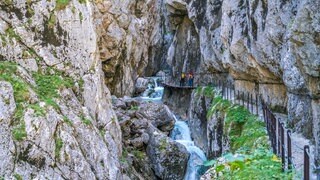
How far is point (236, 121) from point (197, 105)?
10.6 meters

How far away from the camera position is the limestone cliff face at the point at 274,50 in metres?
7.60

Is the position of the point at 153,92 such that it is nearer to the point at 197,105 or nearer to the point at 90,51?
the point at 197,105

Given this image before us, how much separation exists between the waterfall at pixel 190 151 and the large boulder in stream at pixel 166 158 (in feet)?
2.06

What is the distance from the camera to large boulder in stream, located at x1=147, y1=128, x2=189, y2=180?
18297mm

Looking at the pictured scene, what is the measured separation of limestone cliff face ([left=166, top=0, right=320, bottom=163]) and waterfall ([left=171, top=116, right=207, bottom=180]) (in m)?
4.74

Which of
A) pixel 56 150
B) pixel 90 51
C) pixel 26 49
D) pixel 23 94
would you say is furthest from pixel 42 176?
pixel 90 51

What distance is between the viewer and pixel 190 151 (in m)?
22.2

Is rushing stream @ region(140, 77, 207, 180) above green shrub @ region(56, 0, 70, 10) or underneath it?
underneath

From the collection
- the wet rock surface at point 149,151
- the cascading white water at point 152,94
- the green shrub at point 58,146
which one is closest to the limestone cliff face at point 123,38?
the wet rock surface at point 149,151

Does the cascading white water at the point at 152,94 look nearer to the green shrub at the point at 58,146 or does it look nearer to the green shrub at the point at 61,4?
the green shrub at the point at 61,4

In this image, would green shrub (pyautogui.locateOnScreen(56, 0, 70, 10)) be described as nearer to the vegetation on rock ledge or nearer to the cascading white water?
the vegetation on rock ledge

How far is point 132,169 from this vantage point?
1603cm

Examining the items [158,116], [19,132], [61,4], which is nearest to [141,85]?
[158,116]

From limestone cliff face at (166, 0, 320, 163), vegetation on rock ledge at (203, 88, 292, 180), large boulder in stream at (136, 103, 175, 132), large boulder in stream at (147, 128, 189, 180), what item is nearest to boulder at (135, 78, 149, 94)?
limestone cliff face at (166, 0, 320, 163)
